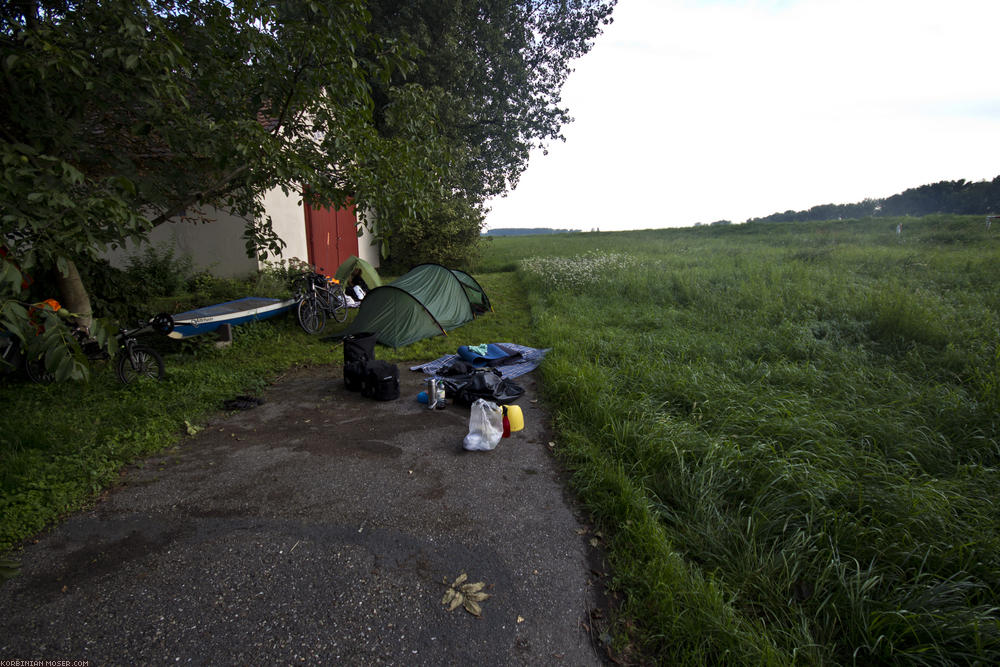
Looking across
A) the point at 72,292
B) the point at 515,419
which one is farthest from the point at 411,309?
the point at 72,292

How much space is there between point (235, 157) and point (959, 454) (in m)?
6.34

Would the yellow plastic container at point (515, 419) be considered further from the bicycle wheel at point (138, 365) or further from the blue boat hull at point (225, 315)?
the blue boat hull at point (225, 315)

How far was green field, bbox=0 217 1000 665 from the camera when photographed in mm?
2135

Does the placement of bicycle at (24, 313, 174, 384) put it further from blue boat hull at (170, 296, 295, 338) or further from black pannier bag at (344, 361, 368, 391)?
black pannier bag at (344, 361, 368, 391)

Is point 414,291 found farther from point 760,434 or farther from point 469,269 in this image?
point 469,269

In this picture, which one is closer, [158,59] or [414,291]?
[158,59]

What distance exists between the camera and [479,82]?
1570 centimetres

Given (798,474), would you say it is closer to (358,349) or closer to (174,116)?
(358,349)

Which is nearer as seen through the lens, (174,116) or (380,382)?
(174,116)

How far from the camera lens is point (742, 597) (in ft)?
7.63

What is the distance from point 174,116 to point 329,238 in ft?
29.8

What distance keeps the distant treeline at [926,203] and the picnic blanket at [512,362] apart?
3527 cm

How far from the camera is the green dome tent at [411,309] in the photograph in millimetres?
7277

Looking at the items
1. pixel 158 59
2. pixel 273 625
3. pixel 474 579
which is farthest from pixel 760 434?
pixel 158 59
